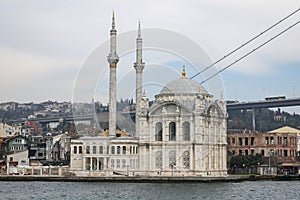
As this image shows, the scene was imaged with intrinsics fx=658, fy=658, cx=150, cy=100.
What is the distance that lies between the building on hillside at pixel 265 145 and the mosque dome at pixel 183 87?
2007cm

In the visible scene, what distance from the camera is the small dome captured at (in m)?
61.0

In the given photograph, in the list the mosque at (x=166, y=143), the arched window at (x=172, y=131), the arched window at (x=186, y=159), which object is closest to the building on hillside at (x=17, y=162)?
the mosque at (x=166, y=143)

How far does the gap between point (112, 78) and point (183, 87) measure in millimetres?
7194

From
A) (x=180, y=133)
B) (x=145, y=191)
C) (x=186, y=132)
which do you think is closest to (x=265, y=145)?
(x=186, y=132)

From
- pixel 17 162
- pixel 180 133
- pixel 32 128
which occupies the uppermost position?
pixel 32 128

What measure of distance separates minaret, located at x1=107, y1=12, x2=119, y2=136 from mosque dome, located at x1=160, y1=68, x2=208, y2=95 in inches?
190

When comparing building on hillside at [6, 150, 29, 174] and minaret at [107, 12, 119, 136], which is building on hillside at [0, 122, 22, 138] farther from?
A: minaret at [107, 12, 119, 136]

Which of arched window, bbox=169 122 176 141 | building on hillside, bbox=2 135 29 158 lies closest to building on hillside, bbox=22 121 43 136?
building on hillside, bbox=2 135 29 158

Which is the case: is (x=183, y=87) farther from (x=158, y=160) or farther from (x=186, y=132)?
(x=158, y=160)

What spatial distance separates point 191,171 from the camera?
5806 centimetres

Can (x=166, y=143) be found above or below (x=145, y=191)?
above

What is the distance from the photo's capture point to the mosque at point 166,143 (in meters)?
58.6

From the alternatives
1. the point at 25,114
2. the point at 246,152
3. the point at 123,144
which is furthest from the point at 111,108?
the point at 25,114

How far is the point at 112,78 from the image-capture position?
209ft
